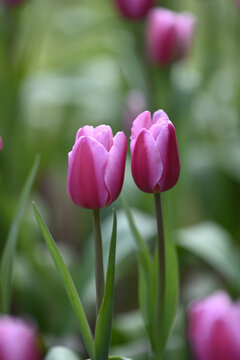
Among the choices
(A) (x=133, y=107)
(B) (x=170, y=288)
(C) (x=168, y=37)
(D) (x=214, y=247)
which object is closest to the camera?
(B) (x=170, y=288)

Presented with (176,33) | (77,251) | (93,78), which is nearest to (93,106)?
(93,78)

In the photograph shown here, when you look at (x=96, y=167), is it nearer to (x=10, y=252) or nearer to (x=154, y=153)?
(x=154, y=153)

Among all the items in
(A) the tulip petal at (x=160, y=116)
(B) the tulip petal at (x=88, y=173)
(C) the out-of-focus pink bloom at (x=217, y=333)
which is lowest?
(C) the out-of-focus pink bloom at (x=217, y=333)

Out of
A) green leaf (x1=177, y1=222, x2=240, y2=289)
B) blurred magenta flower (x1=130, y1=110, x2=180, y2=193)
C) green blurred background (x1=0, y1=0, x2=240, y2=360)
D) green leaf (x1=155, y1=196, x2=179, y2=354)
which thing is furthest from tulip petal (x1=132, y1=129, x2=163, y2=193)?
green leaf (x1=177, y1=222, x2=240, y2=289)

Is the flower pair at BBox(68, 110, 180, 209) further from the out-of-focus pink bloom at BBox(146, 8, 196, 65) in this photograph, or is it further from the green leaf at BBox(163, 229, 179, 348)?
the out-of-focus pink bloom at BBox(146, 8, 196, 65)

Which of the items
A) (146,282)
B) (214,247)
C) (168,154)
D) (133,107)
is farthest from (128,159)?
(168,154)

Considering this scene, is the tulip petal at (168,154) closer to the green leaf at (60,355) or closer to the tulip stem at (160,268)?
the tulip stem at (160,268)


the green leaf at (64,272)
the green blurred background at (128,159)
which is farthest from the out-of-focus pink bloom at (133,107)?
the green leaf at (64,272)

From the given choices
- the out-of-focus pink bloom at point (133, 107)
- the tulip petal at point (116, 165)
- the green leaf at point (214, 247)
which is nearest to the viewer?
the tulip petal at point (116, 165)
